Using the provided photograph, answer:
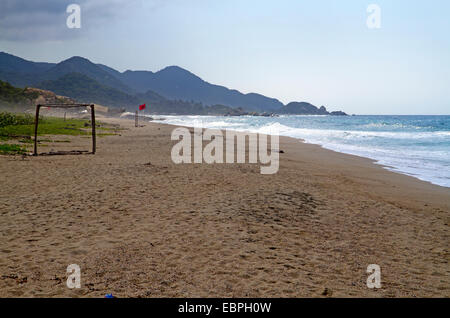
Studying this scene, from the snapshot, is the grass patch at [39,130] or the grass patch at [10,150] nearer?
the grass patch at [10,150]

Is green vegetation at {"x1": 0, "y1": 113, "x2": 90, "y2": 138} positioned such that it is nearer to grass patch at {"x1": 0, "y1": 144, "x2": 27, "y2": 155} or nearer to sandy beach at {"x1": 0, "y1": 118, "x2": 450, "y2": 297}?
grass patch at {"x1": 0, "y1": 144, "x2": 27, "y2": 155}

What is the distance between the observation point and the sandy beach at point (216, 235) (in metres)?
4.48

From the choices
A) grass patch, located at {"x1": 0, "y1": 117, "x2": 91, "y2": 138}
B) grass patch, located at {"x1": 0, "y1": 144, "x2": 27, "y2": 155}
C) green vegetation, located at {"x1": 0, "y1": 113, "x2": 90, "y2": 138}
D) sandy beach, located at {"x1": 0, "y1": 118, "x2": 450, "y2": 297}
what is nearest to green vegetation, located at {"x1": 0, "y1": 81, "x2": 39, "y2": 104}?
green vegetation, located at {"x1": 0, "y1": 113, "x2": 90, "y2": 138}

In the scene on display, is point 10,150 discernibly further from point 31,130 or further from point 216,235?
point 216,235

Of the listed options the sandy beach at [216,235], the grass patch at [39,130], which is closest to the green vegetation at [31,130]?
the grass patch at [39,130]

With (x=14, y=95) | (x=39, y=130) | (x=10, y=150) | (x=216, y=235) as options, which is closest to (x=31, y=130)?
(x=39, y=130)

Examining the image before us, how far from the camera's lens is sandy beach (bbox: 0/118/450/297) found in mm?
4480

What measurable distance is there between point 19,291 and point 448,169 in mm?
19176

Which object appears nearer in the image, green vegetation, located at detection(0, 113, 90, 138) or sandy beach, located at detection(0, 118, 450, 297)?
sandy beach, located at detection(0, 118, 450, 297)

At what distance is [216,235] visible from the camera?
6.28 meters

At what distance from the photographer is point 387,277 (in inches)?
191

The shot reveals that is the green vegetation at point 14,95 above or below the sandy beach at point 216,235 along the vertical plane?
above

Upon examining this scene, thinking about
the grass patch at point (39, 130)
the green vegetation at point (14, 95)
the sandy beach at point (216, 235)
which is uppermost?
the green vegetation at point (14, 95)

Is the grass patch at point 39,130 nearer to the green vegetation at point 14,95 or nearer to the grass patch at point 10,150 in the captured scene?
the grass patch at point 10,150
